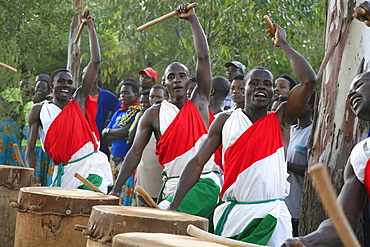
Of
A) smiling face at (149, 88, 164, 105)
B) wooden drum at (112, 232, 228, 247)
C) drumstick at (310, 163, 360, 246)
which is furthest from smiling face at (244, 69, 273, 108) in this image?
smiling face at (149, 88, 164, 105)

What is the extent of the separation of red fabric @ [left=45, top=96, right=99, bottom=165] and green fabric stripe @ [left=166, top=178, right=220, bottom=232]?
1925 millimetres

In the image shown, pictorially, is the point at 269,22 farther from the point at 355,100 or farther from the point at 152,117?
the point at 152,117

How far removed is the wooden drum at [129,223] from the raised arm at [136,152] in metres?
1.54

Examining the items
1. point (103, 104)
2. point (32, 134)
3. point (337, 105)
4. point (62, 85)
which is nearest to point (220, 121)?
point (337, 105)

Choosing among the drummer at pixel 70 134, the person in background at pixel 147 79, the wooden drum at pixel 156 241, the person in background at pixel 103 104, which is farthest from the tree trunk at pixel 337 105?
the person in background at pixel 147 79

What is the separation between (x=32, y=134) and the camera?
6895 mm

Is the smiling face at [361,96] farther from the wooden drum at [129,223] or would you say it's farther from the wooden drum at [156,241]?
the wooden drum at [129,223]

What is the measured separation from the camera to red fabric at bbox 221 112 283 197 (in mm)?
4285

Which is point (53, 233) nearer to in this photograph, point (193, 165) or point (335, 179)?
point (193, 165)

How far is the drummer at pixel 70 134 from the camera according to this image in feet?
22.0

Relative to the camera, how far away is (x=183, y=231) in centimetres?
346

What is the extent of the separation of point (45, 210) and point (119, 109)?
4284mm

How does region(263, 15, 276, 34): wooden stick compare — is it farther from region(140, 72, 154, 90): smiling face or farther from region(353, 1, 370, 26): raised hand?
region(140, 72, 154, 90): smiling face

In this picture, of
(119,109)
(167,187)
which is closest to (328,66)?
(167,187)
